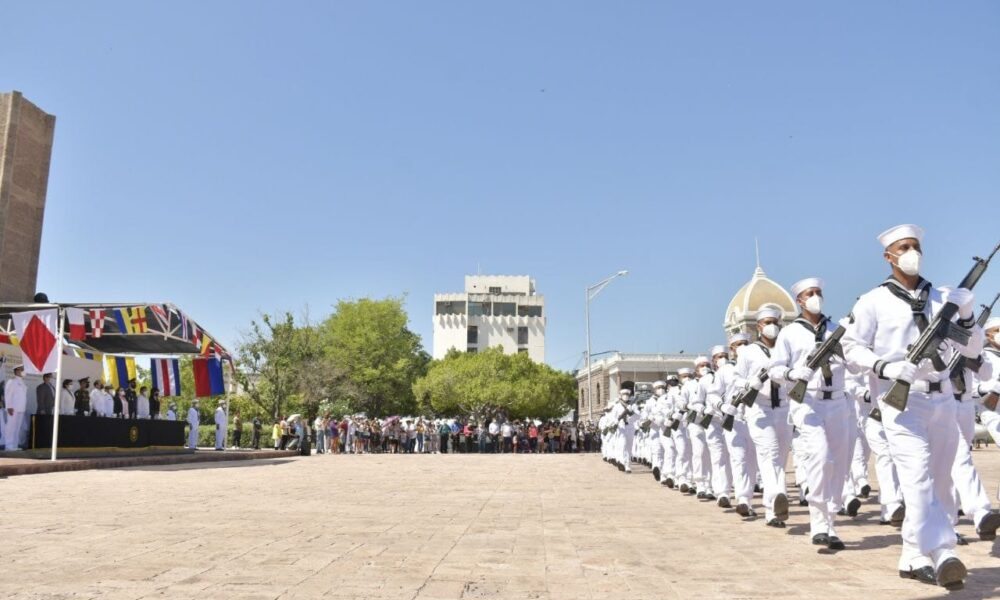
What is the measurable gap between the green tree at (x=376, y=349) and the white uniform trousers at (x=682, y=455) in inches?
2178

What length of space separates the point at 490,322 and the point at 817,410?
357 feet

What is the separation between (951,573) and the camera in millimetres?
4918

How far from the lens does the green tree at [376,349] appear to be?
6956cm

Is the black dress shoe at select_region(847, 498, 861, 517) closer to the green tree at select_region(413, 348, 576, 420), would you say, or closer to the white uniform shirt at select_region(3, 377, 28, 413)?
the white uniform shirt at select_region(3, 377, 28, 413)

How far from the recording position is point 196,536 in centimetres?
721

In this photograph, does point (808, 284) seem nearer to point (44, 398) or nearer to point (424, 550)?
point (424, 550)

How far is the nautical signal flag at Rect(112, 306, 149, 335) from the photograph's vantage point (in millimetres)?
22188

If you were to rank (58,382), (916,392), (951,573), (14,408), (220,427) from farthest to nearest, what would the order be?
(220,427), (14,408), (58,382), (916,392), (951,573)

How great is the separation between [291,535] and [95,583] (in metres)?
2.48

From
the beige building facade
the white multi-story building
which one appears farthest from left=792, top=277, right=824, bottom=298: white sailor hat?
the white multi-story building

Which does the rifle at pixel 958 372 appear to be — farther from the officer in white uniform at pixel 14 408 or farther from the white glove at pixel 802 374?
the officer in white uniform at pixel 14 408

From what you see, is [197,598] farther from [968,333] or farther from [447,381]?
[447,381]

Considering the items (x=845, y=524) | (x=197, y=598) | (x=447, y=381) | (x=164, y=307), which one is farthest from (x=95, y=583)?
(x=447, y=381)

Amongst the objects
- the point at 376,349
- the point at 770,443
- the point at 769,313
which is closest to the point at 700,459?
the point at 769,313
